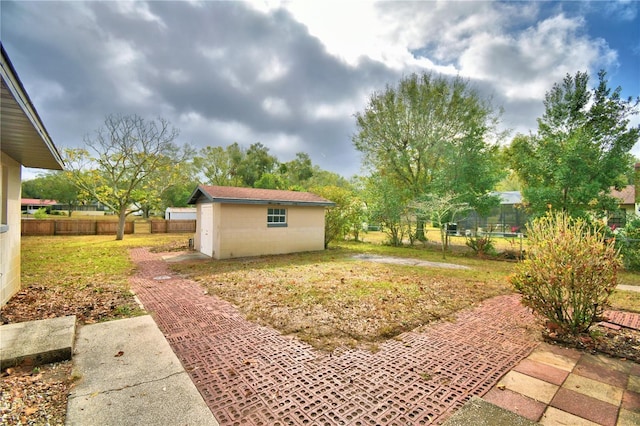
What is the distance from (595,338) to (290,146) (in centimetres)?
3226

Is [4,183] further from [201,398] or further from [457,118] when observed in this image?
[457,118]

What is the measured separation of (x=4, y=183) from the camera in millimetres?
5188

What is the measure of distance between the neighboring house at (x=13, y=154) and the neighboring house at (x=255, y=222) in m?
5.01

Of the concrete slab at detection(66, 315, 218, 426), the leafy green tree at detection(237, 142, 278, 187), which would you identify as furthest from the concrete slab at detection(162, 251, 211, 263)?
the leafy green tree at detection(237, 142, 278, 187)

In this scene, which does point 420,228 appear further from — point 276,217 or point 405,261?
point 276,217

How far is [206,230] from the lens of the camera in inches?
475

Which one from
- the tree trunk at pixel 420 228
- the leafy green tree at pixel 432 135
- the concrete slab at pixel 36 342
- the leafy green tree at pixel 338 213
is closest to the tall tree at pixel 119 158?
the leafy green tree at pixel 338 213

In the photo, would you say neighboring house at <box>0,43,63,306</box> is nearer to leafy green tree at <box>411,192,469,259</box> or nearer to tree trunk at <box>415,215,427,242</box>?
leafy green tree at <box>411,192,469,259</box>

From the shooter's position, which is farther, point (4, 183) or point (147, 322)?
point (4, 183)

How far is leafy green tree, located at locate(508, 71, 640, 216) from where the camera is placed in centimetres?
1059

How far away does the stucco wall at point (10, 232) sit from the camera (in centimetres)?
496

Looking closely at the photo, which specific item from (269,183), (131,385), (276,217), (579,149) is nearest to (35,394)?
(131,385)

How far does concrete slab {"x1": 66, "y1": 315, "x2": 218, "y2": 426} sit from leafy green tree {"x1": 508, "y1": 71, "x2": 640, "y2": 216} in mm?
12186

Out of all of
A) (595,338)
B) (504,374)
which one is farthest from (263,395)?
(595,338)
